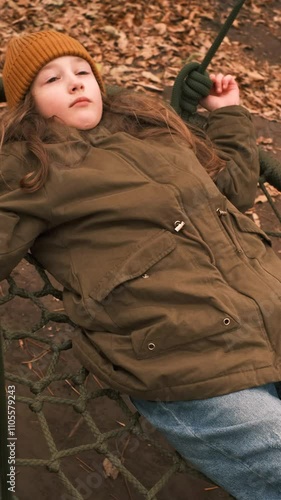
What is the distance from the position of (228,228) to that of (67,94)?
16.8 inches

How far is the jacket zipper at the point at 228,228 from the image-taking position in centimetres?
135

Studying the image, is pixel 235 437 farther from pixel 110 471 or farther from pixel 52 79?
pixel 52 79

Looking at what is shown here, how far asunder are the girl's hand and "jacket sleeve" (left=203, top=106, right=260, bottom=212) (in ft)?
0.21

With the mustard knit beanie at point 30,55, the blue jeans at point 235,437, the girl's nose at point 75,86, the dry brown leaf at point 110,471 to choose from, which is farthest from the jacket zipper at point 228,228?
the dry brown leaf at point 110,471

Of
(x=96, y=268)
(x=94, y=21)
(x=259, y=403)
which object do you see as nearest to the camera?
(x=259, y=403)

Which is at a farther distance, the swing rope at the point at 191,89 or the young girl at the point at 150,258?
the swing rope at the point at 191,89

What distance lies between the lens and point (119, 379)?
4.02 ft

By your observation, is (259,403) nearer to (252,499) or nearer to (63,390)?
(252,499)

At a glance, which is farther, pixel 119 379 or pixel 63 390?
pixel 63 390

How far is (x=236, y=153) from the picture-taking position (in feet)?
5.30

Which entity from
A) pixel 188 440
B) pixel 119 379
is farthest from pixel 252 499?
pixel 119 379

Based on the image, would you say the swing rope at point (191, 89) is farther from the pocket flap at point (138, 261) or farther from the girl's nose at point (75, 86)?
the pocket flap at point (138, 261)

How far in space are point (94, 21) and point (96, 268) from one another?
2589 millimetres

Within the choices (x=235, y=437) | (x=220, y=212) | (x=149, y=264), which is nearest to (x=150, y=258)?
(x=149, y=264)
